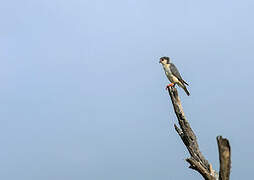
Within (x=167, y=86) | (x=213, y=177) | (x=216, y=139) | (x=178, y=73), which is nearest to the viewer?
(x=216, y=139)

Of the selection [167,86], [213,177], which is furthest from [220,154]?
[167,86]

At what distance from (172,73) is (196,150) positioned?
3.72m

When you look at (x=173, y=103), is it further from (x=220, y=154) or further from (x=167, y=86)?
(x=220, y=154)

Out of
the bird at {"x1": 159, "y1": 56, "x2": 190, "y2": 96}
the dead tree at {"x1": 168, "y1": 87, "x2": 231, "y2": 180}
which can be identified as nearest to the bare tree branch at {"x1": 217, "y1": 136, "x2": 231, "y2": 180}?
the dead tree at {"x1": 168, "y1": 87, "x2": 231, "y2": 180}

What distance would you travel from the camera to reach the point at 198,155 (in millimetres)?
10531

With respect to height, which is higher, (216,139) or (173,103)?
(173,103)

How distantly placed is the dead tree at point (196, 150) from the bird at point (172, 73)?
194 cm

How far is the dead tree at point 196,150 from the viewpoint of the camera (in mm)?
8609

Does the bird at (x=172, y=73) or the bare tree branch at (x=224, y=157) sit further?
the bird at (x=172, y=73)

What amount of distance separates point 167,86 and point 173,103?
0.87 metres

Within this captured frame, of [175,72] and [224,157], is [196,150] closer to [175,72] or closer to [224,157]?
[224,157]

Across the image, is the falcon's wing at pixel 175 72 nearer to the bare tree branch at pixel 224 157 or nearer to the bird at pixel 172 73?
the bird at pixel 172 73

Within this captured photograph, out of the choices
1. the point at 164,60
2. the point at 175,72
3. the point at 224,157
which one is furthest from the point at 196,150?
the point at 164,60

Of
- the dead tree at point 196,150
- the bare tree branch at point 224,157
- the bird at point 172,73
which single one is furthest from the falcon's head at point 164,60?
the bare tree branch at point 224,157
